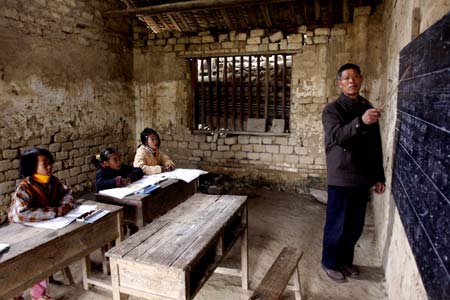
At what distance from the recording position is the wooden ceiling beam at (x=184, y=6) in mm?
4738

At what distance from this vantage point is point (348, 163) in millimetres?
2670

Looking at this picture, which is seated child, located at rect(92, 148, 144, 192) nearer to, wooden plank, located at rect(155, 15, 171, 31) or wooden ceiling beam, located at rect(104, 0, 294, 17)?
wooden ceiling beam, located at rect(104, 0, 294, 17)

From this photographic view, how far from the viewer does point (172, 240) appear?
1944 mm

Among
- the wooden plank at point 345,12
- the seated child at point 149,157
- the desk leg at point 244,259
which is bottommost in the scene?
the desk leg at point 244,259

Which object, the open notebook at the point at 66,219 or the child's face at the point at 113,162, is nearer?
the open notebook at the point at 66,219

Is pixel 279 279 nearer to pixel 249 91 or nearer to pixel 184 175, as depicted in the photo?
pixel 184 175

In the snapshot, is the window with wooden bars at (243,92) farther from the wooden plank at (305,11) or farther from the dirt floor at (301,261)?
the dirt floor at (301,261)

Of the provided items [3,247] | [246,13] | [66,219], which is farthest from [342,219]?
[246,13]

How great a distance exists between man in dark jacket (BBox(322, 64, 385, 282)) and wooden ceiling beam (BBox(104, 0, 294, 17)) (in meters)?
2.60

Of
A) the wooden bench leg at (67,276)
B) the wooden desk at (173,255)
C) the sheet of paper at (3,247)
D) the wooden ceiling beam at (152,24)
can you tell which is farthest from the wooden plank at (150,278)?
the wooden ceiling beam at (152,24)

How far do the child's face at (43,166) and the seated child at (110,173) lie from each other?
71 centimetres

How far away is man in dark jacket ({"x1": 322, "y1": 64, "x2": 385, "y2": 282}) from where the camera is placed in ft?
8.63

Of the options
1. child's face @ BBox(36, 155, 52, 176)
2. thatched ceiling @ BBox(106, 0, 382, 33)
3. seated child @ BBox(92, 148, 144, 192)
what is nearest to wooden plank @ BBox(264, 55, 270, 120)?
thatched ceiling @ BBox(106, 0, 382, 33)

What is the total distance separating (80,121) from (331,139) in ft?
14.9
